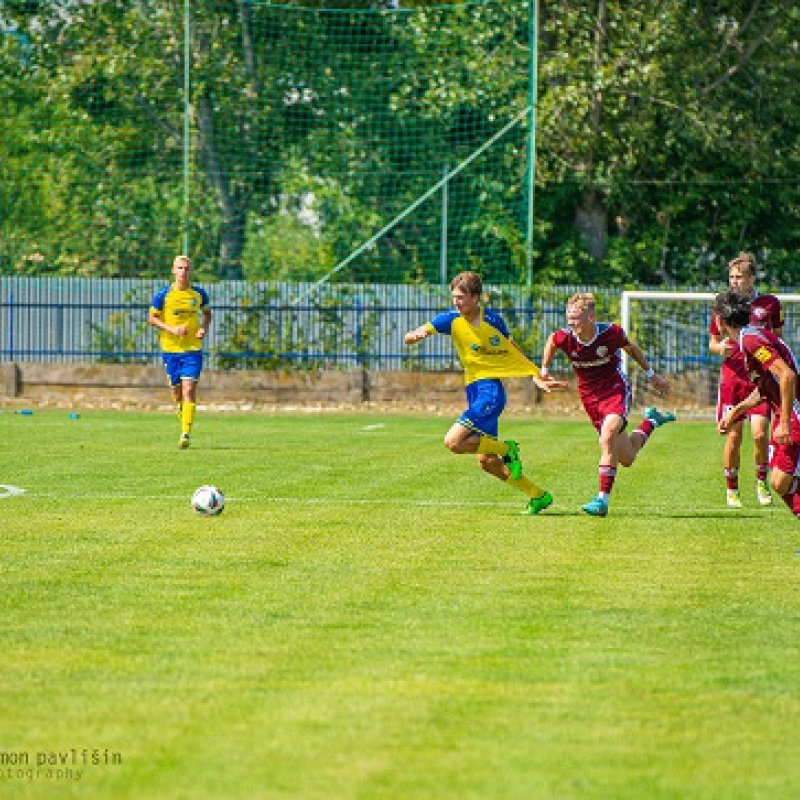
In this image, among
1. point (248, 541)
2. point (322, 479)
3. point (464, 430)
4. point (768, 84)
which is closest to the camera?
point (248, 541)

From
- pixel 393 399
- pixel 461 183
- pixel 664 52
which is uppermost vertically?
pixel 664 52

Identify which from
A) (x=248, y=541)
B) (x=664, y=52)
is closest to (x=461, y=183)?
Answer: (x=664, y=52)

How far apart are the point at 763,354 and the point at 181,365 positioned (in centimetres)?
1158

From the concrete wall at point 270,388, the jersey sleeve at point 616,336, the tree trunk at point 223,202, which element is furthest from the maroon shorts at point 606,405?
the tree trunk at point 223,202

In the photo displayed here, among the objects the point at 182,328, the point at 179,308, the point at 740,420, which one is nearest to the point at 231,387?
the point at 179,308

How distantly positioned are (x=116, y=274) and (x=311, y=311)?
4.16m

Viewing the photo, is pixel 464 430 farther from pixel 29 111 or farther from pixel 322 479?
pixel 29 111

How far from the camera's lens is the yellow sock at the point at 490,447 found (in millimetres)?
14008

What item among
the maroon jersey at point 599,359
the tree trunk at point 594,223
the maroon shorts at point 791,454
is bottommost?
the maroon shorts at point 791,454

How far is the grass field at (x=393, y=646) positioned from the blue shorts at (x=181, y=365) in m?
5.90

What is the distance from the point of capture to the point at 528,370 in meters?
14.3

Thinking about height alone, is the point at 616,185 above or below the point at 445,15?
below

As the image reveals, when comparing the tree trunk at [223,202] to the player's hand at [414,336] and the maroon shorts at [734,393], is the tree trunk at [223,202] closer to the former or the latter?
the maroon shorts at [734,393]

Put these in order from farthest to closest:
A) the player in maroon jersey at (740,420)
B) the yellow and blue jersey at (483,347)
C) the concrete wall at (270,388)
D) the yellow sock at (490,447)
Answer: the concrete wall at (270,388) < the player in maroon jersey at (740,420) < the yellow and blue jersey at (483,347) < the yellow sock at (490,447)
